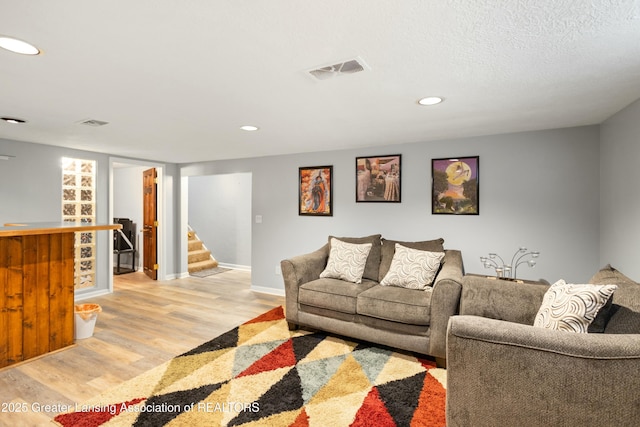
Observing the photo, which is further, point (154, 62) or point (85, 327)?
point (85, 327)

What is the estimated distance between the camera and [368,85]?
2053mm

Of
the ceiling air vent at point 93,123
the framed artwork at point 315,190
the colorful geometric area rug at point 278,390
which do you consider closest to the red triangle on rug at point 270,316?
the colorful geometric area rug at point 278,390

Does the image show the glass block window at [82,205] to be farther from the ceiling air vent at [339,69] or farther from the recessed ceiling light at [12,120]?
the ceiling air vent at [339,69]

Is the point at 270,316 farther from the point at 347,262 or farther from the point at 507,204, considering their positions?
the point at 507,204

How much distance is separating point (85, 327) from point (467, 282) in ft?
11.6

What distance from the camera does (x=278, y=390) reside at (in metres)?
2.19

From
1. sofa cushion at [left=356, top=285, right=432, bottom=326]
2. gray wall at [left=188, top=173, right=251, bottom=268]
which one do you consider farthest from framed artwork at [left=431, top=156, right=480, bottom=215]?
gray wall at [left=188, top=173, right=251, bottom=268]

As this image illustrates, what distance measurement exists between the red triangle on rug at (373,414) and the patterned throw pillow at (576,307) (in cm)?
105

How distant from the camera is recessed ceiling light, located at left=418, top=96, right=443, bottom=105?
90.2 inches

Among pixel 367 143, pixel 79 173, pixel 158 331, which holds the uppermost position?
pixel 367 143

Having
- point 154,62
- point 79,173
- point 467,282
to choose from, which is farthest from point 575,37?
point 79,173

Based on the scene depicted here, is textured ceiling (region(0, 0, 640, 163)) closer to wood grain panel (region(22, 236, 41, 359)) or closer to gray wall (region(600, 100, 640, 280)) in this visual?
gray wall (region(600, 100, 640, 280))

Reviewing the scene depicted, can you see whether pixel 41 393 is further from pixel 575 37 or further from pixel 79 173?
pixel 575 37

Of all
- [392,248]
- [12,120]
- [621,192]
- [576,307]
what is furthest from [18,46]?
[621,192]
